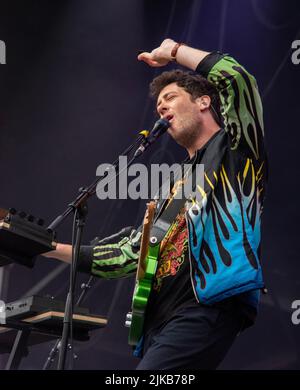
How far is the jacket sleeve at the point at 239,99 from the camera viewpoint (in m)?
2.05

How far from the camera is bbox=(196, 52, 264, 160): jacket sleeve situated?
2051 millimetres

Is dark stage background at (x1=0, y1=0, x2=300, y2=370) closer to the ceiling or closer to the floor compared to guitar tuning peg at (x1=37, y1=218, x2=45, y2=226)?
closer to the ceiling

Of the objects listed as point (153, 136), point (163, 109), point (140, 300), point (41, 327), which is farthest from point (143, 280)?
point (41, 327)

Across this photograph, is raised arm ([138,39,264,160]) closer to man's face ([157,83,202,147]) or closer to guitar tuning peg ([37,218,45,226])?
man's face ([157,83,202,147])

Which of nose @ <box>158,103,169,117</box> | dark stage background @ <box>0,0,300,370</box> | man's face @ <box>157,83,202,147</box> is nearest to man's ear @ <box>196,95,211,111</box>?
man's face @ <box>157,83,202,147</box>

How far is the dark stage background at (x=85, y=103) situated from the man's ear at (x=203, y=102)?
2.47 meters

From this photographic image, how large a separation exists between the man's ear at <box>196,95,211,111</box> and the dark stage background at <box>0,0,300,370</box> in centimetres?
247

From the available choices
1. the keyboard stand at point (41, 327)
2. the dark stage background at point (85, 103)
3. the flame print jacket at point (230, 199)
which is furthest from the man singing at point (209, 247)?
the dark stage background at point (85, 103)

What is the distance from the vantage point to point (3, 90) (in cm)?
503

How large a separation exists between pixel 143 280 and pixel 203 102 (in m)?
0.92
